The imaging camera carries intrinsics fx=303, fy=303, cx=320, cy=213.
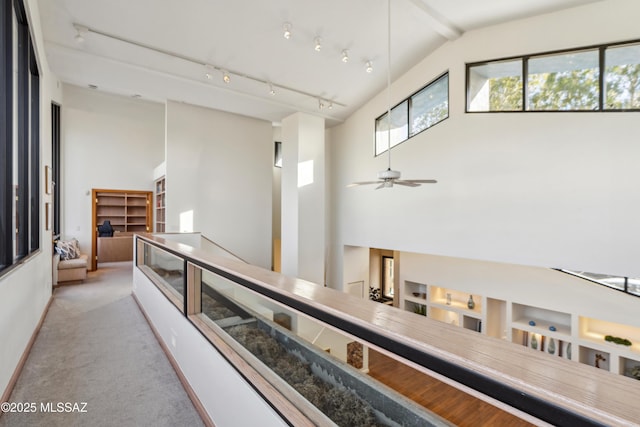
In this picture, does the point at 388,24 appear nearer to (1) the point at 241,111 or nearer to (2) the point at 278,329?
(1) the point at 241,111

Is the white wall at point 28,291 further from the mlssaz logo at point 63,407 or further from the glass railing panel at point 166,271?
the glass railing panel at point 166,271

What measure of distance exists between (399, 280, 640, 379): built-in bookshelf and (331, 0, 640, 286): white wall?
62.4 inches

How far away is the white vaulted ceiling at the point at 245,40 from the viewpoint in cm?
409

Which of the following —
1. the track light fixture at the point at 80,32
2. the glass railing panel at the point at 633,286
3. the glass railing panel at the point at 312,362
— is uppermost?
the track light fixture at the point at 80,32

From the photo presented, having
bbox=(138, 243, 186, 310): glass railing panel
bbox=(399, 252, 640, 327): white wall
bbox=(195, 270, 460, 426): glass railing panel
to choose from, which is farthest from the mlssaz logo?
bbox=(399, 252, 640, 327): white wall

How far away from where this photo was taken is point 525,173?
14.9ft

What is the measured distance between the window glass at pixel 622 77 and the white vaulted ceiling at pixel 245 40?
0.86 meters

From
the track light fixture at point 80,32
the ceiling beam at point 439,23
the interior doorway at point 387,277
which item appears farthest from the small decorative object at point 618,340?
the track light fixture at point 80,32

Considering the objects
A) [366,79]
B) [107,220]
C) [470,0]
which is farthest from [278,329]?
[107,220]

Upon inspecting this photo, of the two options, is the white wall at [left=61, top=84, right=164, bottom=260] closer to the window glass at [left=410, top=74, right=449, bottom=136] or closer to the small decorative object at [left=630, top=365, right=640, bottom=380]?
the window glass at [left=410, top=74, right=449, bottom=136]

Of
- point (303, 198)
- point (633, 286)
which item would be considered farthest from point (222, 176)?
point (633, 286)

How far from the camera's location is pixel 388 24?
457 cm

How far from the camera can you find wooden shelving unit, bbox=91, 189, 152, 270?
794cm

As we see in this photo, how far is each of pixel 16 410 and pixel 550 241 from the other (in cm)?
595
